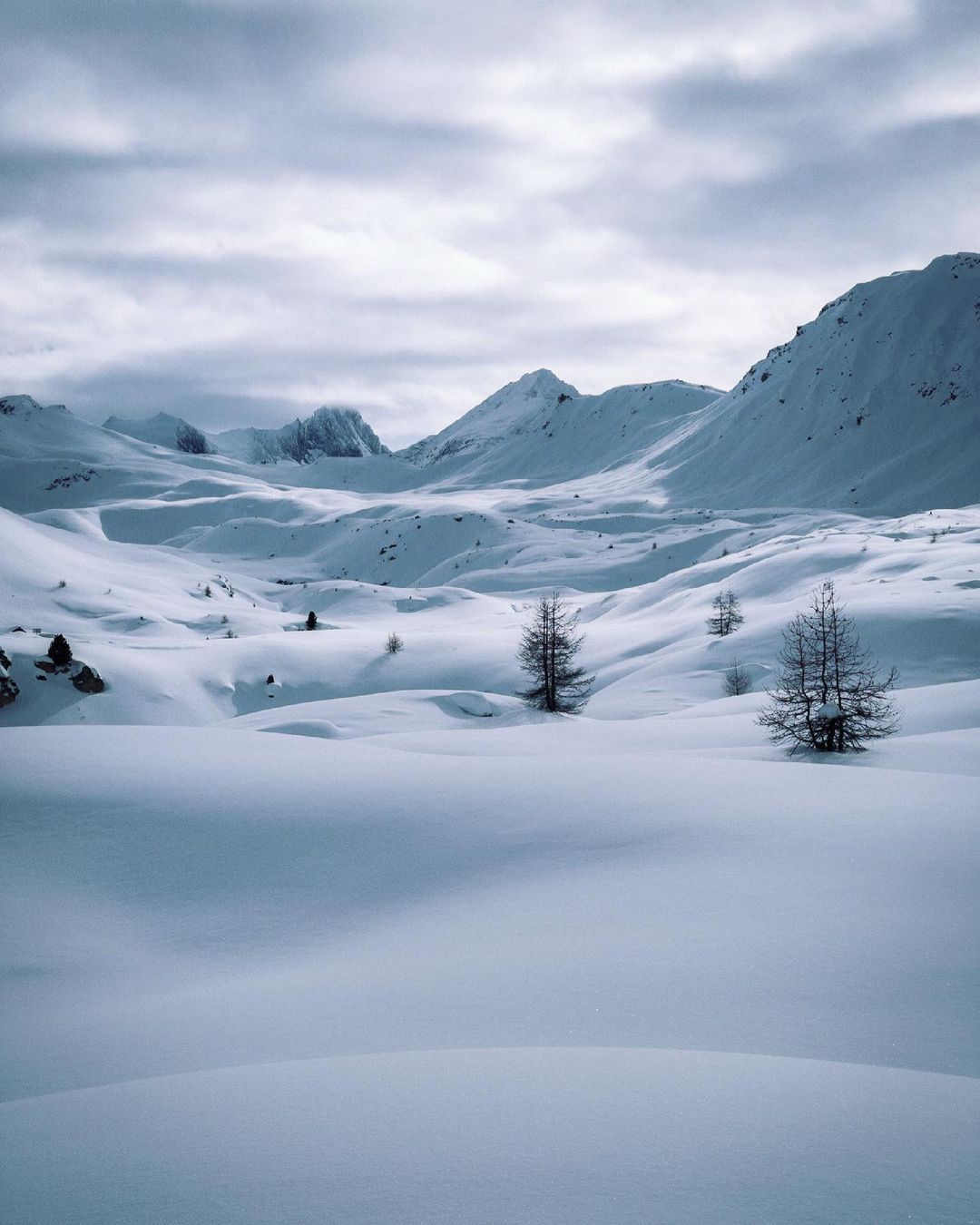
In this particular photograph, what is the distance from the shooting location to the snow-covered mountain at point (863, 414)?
10900 centimetres

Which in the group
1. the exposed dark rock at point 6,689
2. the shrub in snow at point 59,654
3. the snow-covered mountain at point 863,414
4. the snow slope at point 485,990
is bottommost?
the snow slope at point 485,990

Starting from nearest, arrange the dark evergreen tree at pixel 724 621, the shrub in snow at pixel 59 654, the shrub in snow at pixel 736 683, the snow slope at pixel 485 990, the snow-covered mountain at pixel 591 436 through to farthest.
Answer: the snow slope at pixel 485 990 → the shrub in snow at pixel 736 683 → the shrub in snow at pixel 59 654 → the dark evergreen tree at pixel 724 621 → the snow-covered mountain at pixel 591 436

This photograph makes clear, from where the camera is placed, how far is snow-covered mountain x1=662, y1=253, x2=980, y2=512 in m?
109

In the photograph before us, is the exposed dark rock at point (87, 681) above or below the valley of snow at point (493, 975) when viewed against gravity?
above

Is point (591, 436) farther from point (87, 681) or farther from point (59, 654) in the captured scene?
point (87, 681)

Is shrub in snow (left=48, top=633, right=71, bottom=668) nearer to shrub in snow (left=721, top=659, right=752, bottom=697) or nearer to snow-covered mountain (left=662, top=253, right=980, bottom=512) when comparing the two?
shrub in snow (left=721, top=659, right=752, bottom=697)

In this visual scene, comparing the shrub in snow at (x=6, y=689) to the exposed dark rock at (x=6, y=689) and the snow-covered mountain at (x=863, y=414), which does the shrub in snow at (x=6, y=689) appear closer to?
the exposed dark rock at (x=6, y=689)

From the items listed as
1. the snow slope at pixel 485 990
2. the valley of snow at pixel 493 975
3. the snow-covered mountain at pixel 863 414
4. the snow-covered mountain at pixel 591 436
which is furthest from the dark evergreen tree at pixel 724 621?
the snow-covered mountain at pixel 591 436

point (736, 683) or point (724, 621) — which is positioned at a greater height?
point (724, 621)

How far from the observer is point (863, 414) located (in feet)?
412

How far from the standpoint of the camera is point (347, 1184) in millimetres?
3404

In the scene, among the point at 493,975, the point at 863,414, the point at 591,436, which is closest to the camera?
the point at 493,975

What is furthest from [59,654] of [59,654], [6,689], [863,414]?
[863,414]

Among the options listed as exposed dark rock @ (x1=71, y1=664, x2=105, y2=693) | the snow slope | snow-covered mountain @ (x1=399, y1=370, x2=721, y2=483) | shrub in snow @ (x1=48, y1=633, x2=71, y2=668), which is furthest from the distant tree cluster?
snow-covered mountain @ (x1=399, y1=370, x2=721, y2=483)
